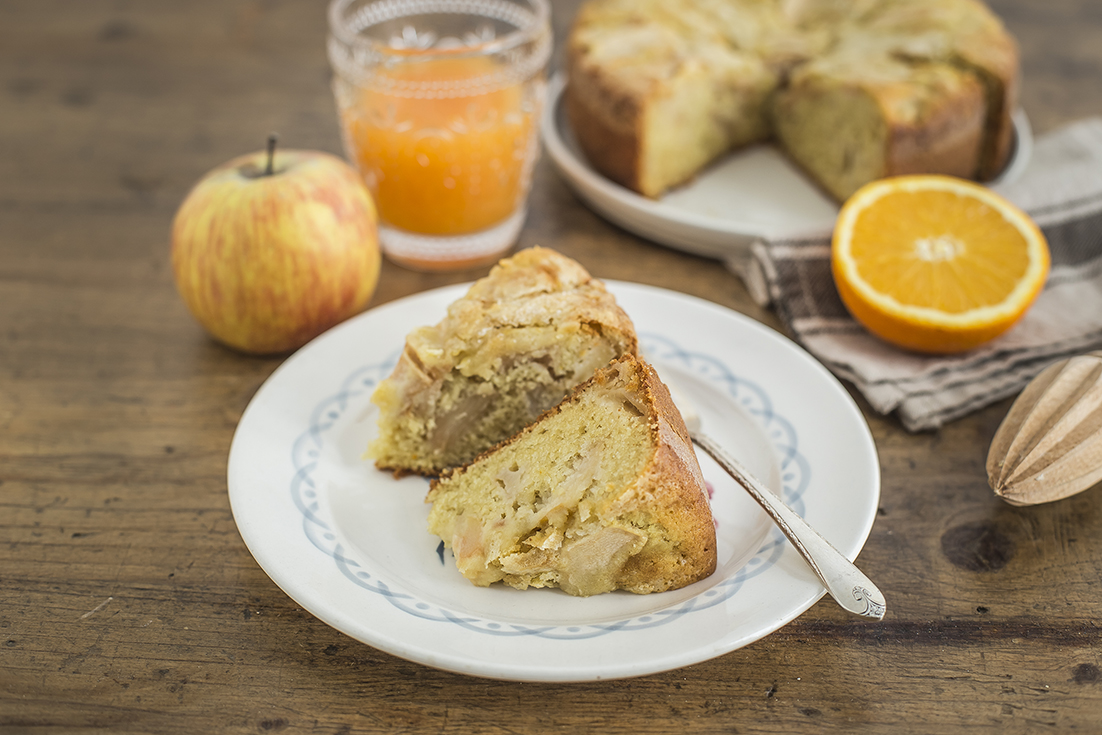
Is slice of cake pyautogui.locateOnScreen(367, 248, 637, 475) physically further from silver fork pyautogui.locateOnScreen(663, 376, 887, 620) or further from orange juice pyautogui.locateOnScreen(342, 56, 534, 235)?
Result: orange juice pyautogui.locateOnScreen(342, 56, 534, 235)

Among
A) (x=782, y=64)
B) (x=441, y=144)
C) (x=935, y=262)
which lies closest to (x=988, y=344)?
(x=935, y=262)

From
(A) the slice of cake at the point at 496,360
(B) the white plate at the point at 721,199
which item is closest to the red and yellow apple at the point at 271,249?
(A) the slice of cake at the point at 496,360

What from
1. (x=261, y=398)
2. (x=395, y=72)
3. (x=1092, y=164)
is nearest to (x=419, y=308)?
(x=261, y=398)

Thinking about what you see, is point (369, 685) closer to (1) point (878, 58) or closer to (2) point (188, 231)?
(2) point (188, 231)

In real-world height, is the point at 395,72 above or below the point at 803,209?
above

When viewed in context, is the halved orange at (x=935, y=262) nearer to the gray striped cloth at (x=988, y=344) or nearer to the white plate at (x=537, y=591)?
the gray striped cloth at (x=988, y=344)

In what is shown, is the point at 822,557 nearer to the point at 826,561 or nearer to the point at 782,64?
the point at 826,561
